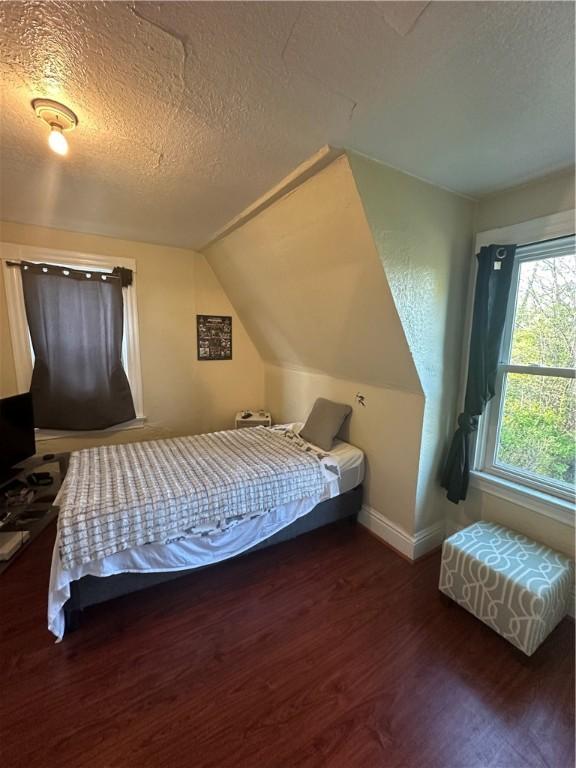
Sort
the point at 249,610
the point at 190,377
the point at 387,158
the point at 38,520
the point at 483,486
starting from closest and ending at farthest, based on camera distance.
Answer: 1. the point at 387,158
2. the point at 249,610
3. the point at 483,486
4. the point at 38,520
5. the point at 190,377

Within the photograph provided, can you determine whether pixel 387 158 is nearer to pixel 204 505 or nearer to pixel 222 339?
pixel 204 505

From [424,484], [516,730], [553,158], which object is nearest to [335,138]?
[553,158]

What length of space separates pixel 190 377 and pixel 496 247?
2.83 meters

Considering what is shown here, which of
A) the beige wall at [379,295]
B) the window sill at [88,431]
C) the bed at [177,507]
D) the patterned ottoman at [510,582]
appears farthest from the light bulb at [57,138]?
the patterned ottoman at [510,582]

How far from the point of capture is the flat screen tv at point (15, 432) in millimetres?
2195

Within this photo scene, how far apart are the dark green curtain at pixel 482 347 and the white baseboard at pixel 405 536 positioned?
33cm

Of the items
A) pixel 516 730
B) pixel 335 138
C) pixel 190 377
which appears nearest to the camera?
pixel 516 730

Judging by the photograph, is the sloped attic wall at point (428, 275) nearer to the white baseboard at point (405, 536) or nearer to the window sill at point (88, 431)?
the white baseboard at point (405, 536)

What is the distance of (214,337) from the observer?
3453mm

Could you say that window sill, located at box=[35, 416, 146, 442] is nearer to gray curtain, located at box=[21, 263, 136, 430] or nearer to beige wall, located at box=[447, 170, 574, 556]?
gray curtain, located at box=[21, 263, 136, 430]

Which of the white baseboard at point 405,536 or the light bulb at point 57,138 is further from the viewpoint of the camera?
the white baseboard at point 405,536

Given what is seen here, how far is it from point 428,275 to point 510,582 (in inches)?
64.4

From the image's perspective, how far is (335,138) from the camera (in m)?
1.34

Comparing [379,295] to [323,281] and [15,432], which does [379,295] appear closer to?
[323,281]
